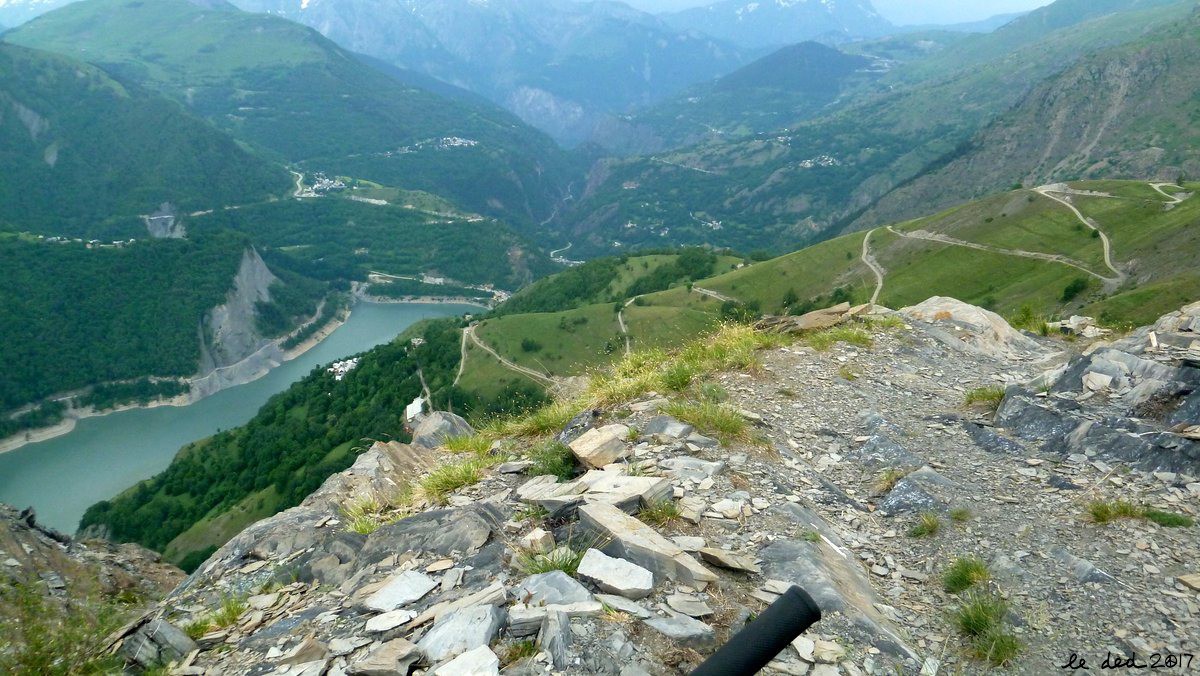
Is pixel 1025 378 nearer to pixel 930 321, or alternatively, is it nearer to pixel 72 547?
pixel 930 321

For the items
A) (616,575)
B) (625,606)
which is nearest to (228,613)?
(616,575)

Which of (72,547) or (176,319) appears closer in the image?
(72,547)

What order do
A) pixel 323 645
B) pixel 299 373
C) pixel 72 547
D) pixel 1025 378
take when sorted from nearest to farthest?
pixel 323 645 → pixel 1025 378 → pixel 72 547 → pixel 299 373

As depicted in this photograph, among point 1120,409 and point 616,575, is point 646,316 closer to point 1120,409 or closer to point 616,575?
point 1120,409

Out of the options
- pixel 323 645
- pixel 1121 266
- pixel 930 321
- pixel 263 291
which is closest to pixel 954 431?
pixel 930 321

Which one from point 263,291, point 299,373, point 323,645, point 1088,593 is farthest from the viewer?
point 263,291

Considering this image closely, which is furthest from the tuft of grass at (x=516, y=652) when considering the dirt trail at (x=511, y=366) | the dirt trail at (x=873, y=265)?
the dirt trail at (x=873, y=265)

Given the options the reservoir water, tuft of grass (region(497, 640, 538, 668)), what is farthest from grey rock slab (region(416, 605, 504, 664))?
the reservoir water

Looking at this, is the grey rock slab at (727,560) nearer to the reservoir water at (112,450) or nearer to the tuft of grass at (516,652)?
the tuft of grass at (516,652)

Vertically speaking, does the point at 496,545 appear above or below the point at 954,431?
above
